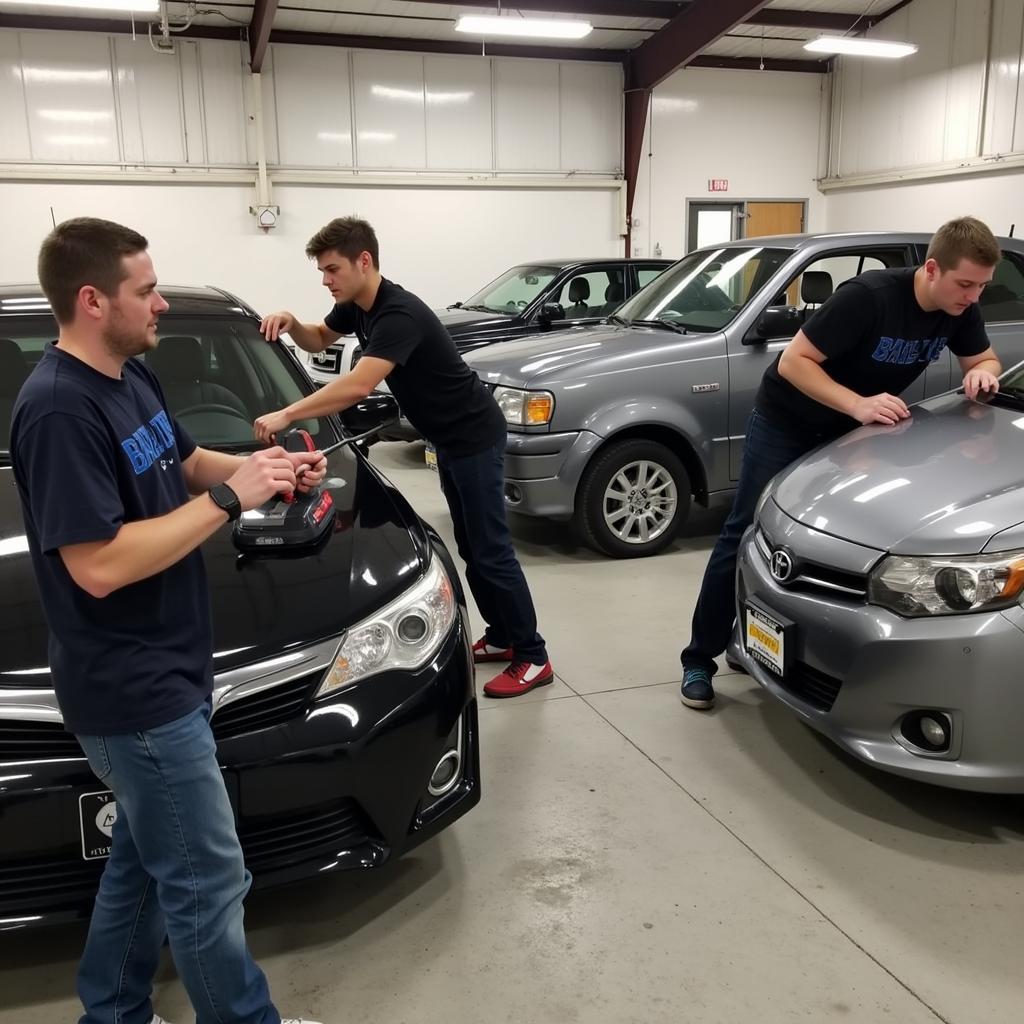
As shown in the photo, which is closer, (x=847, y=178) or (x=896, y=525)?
(x=896, y=525)

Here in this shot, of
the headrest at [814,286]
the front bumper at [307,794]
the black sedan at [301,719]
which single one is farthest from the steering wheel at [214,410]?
the headrest at [814,286]

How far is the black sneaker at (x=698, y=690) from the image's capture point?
3441mm

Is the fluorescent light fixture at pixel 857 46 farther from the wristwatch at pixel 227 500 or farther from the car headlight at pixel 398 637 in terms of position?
the wristwatch at pixel 227 500

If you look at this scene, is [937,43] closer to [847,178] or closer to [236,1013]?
[847,178]

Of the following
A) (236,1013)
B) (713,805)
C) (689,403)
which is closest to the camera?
(236,1013)

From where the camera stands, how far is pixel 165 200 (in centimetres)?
1173

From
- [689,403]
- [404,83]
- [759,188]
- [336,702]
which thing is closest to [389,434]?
[689,403]

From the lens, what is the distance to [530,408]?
5.02 meters

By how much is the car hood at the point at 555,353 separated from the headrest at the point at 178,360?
2.16 meters

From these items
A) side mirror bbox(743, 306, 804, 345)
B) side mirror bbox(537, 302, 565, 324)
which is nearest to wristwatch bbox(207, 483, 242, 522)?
side mirror bbox(743, 306, 804, 345)

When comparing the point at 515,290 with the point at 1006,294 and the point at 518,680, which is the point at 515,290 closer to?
the point at 1006,294

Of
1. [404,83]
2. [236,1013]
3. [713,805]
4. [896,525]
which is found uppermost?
[404,83]

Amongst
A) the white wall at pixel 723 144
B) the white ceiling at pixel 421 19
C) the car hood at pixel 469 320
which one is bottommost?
the car hood at pixel 469 320

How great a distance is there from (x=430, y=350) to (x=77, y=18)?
10.5m
